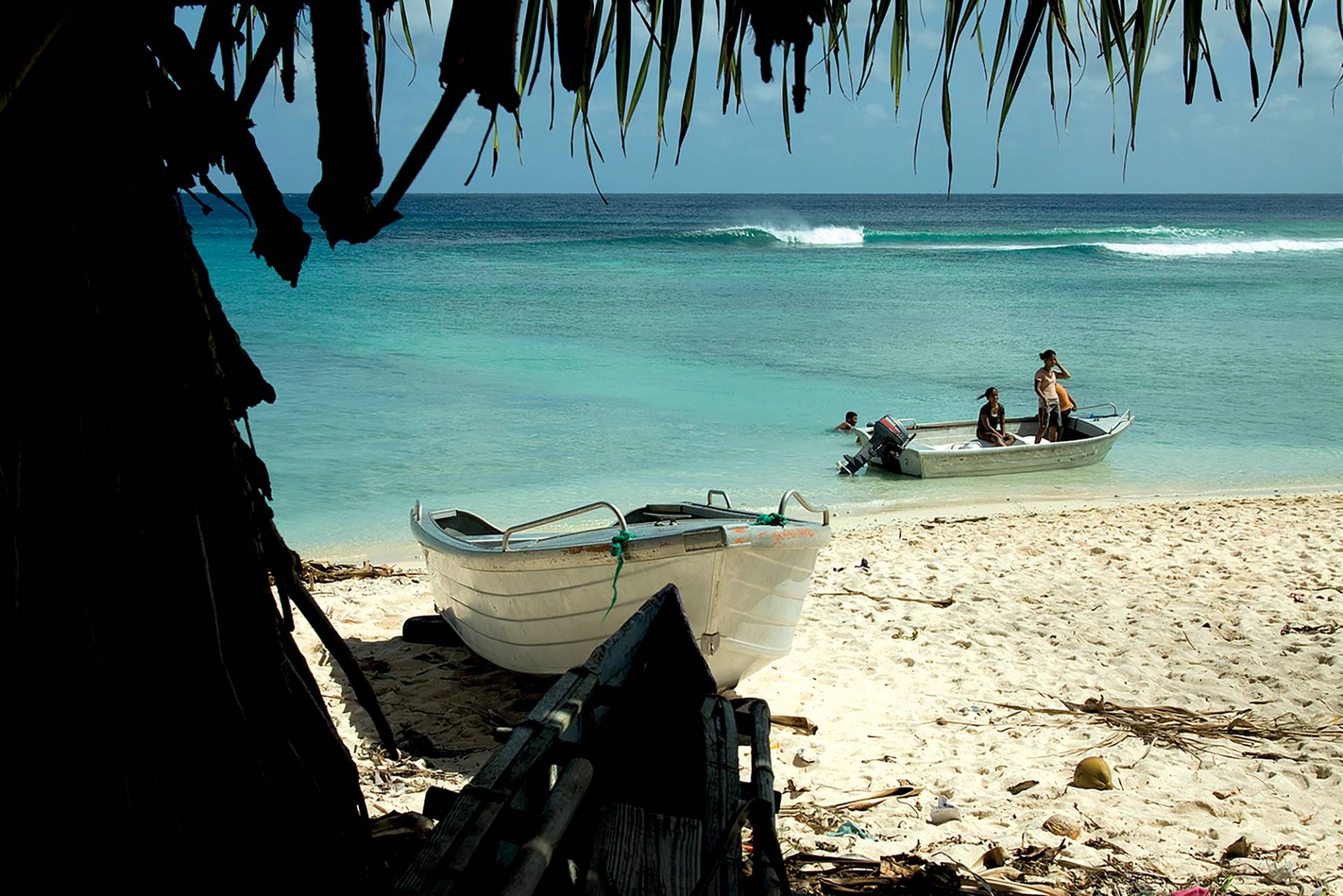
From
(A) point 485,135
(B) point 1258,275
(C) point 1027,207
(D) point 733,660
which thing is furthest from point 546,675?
(C) point 1027,207

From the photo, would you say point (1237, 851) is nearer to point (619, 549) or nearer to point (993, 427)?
point (619, 549)

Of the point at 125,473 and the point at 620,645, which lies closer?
the point at 125,473

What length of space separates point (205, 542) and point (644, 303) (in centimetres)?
2939

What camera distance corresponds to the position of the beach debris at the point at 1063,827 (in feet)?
13.8

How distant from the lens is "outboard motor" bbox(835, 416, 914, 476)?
41.4ft

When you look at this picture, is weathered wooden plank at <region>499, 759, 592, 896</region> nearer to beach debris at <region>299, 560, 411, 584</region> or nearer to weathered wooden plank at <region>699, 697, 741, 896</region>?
weathered wooden plank at <region>699, 697, 741, 896</region>

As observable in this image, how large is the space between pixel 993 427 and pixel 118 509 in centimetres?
1237

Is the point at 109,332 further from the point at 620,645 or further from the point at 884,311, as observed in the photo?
the point at 884,311

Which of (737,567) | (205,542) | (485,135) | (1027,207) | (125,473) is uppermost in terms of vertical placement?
(1027,207)

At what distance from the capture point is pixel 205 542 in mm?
1921

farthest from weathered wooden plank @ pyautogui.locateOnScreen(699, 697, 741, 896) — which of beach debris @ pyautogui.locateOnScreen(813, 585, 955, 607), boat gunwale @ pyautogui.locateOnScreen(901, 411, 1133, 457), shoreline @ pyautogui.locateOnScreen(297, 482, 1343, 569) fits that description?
boat gunwale @ pyautogui.locateOnScreen(901, 411, 1133, 457)

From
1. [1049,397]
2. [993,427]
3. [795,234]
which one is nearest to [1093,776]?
[993,427]

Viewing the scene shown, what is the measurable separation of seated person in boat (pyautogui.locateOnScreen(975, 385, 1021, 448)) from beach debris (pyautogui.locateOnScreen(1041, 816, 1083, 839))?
9074 millimetres

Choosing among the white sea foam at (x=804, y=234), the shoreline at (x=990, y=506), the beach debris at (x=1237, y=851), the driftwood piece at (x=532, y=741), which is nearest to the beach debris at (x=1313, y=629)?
the beach debris at (x=1237, y=851)
